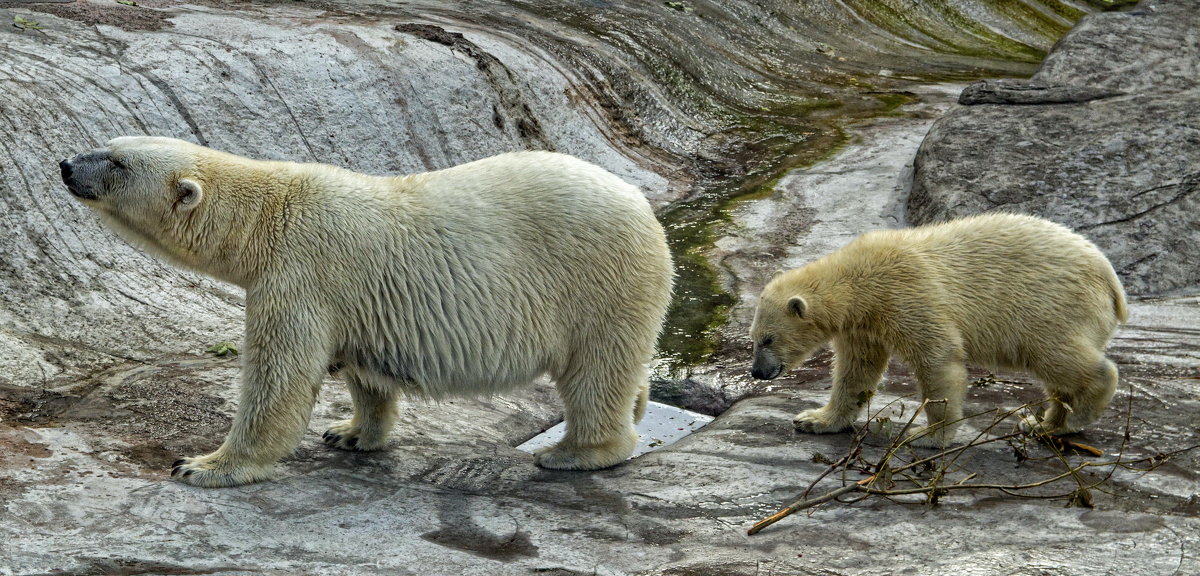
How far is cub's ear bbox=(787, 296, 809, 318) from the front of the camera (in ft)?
18.3

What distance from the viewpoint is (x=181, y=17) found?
31.1 feet

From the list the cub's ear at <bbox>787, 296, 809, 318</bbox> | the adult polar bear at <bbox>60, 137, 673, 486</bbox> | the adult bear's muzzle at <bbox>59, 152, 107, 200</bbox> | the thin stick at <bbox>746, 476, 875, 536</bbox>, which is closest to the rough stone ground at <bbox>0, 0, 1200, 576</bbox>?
the thin stick at <bbox>746, 476, 875, 536</bbox>

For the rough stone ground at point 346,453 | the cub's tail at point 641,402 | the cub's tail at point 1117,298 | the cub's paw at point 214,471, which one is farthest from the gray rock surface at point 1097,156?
the cub's paw at point 214,471

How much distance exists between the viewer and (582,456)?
524 centimetres

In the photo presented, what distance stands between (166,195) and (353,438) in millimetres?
1432

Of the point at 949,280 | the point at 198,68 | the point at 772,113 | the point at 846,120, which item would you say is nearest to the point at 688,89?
the point at 772,113

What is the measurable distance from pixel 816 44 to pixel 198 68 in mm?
9851

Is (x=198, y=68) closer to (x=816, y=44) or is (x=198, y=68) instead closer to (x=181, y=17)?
(x=181, y=17)

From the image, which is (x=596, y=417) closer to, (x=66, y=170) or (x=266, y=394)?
(x=266, y=394)

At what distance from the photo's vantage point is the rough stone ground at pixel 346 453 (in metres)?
4.04

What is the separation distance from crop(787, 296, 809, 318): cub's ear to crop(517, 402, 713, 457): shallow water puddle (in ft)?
3.17

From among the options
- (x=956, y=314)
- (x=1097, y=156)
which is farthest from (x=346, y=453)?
(x=1097, y=156)

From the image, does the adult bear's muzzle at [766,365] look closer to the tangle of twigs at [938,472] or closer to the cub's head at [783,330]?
the cub's head at [783,330]

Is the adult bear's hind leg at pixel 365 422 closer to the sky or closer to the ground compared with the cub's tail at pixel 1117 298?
closer to the ground
